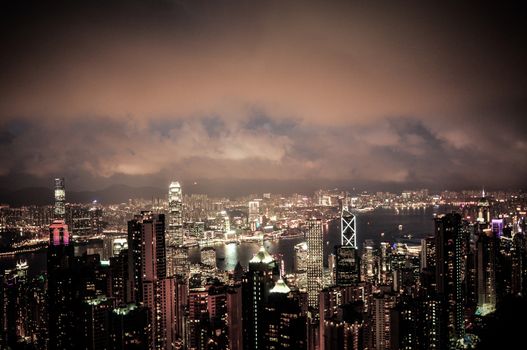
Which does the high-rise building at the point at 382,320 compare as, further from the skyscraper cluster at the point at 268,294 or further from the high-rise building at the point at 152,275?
the high-rise building at the point at 152,275

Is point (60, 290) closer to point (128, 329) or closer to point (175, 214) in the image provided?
point (128, 329)

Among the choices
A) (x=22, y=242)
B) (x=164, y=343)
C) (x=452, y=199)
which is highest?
(x=452, y=199)

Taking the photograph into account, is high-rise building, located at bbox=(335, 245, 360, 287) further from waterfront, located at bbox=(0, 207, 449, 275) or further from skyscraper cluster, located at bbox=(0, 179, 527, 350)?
waterfront, located at bbox=(0, 207, 449, 275)

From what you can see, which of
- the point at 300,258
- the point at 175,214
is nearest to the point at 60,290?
the point at 175,214

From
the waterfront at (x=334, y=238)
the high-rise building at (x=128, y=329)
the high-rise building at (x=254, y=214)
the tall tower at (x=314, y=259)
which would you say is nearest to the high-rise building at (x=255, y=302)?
the tall tower at (x=314, y=259)

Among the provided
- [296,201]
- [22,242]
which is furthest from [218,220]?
[22,242]

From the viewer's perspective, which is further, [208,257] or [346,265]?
[208,257]

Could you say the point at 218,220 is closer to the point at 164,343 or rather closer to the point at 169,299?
the point at 169,299

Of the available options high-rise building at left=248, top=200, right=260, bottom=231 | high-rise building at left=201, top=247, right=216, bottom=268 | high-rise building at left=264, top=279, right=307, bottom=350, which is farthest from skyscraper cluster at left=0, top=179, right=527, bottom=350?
high-rise building at left=248, top=200, right=260, bottom=231
